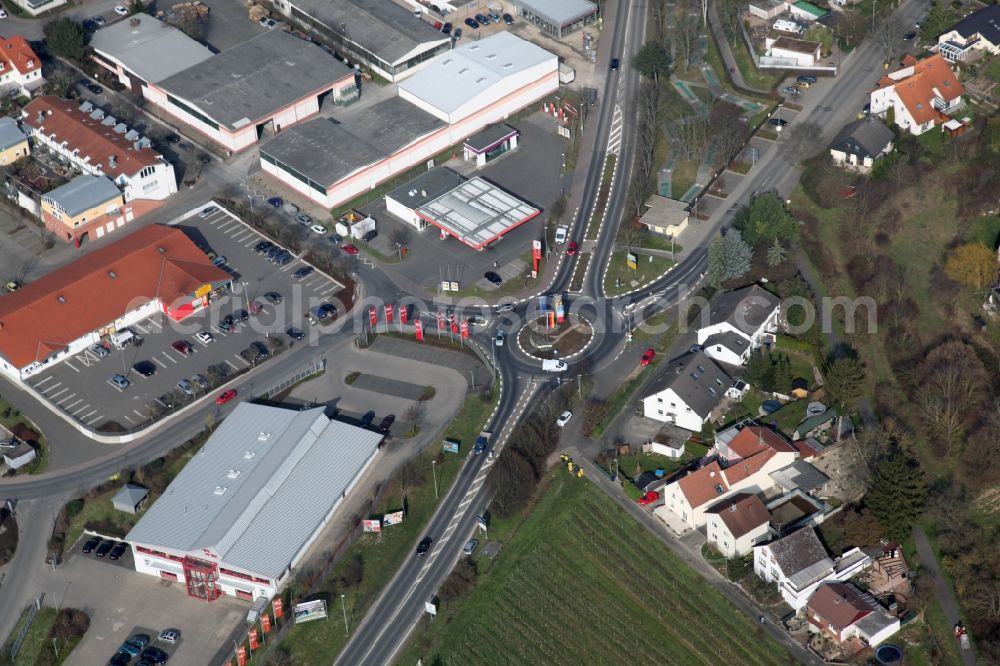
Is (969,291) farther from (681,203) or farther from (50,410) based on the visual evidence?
(50,410)

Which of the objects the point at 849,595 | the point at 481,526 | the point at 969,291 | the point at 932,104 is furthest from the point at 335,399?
the point at 932,104

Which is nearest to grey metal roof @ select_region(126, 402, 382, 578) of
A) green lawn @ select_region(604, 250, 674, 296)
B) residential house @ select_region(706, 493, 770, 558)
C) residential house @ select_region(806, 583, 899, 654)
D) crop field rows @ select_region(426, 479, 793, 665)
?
crop field rows @ select_region(426, 479, 793, 665)

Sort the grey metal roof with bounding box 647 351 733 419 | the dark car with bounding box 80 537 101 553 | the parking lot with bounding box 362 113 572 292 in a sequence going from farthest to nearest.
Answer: the parking lot with bounding box 362 113 572 292, the grey metal roof with bounding box 647 351 733 419, the dark car with bounding box 80 537 101 553

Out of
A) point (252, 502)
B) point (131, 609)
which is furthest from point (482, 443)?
point (131, 609)

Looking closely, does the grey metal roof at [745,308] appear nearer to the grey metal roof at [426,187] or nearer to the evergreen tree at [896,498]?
the evergreen tree at [896,498]

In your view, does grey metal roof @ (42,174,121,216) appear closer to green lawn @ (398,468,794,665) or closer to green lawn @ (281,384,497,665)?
green lawn @ (281,384,497,665)
